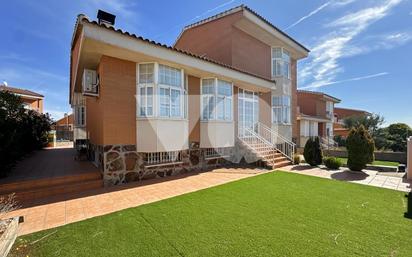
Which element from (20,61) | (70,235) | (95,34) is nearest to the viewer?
(70,235)

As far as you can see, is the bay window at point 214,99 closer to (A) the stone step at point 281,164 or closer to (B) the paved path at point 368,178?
(A) the stone step at point 281,164

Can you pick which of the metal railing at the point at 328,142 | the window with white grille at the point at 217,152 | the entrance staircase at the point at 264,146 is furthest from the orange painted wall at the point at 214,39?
the metal railing at the point at 328,142

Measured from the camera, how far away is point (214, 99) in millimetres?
11344

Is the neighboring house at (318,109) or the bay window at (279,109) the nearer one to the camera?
the bay window at (279,109)

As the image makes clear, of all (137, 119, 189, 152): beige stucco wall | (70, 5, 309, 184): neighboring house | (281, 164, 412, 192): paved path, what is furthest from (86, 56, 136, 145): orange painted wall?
(281, 164, 412, 192): paved path

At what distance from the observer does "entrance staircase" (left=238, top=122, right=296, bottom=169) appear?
40.2 ft

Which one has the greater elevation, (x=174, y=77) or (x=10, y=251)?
(x=174, y=77)

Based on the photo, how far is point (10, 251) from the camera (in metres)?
3.65

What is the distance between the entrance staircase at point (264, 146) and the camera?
12247 mm

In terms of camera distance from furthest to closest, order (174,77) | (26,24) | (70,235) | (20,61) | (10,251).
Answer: (20,61), (26,24), (174,77), (70,235), (10,251)

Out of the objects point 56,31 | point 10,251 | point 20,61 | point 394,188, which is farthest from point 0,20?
point 394,188

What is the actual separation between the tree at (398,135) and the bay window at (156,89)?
27.1m

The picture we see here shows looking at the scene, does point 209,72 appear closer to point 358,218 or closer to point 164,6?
point 164,6

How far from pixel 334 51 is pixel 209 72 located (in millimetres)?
13716
